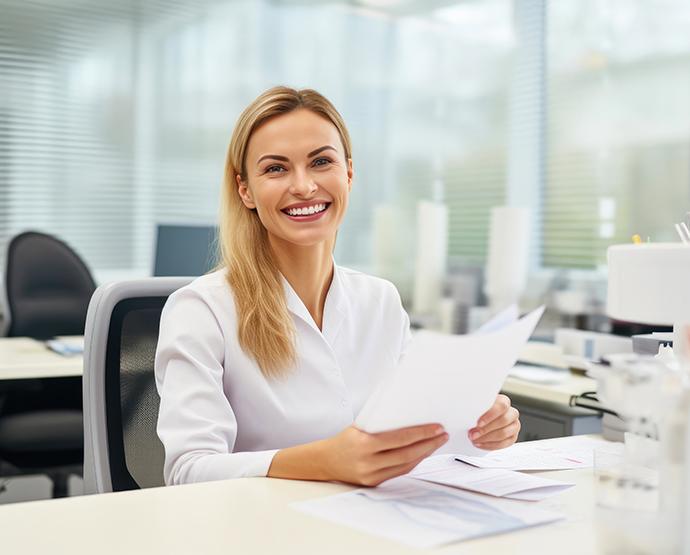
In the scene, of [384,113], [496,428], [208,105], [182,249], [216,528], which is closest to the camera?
[216,528]

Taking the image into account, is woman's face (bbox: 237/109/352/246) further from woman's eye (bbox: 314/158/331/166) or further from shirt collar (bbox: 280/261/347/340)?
shirt collar (bbox: 280/261/347/340)

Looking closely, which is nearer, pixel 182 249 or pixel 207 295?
pixel 207 295

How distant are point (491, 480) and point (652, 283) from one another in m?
0.39

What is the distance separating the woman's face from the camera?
1626 mm

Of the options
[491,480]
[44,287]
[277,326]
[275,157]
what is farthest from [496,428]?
[44,287]

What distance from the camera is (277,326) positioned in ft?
5.13

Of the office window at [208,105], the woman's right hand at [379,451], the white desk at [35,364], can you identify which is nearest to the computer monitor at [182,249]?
the white desk at [35,364]

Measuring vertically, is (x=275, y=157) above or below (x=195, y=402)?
above

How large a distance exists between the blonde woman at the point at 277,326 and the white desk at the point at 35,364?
1172 millimetres

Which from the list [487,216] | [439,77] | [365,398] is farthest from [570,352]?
[439,77]

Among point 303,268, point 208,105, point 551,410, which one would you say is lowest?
point 551,410

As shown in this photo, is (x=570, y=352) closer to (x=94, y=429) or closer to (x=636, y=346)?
(x=636, y=346)

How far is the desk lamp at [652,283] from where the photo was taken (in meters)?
1.29

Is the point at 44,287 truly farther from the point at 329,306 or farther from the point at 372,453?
the point at 372,453
